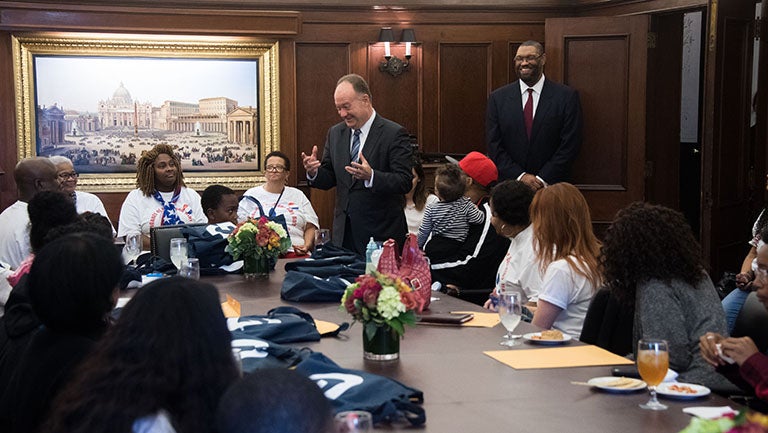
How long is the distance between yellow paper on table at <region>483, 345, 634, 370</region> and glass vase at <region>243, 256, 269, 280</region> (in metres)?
2.01

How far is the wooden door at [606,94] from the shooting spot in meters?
7.86

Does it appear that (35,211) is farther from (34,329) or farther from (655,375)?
(655,375)

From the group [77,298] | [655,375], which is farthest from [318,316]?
[655,375]

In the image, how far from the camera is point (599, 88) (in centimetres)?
797

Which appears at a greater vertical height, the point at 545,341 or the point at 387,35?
the point at 387,35

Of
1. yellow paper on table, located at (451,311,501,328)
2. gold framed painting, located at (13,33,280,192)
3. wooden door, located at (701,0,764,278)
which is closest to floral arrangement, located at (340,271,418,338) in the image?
yellow paper on table, located at (451,311,501,328)

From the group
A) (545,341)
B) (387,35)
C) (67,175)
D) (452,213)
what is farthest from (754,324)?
(387,35)

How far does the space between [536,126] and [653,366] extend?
5471mm

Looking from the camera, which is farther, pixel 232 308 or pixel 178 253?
pixel 178 253

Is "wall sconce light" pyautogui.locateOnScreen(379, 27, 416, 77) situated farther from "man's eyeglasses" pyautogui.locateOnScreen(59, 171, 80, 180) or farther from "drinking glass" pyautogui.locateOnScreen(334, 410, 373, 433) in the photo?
"drinking glass" pyautogui.locateOnScreen(334, 410, 373, 433)

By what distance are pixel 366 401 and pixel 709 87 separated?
5381 mm

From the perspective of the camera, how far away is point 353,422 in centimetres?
173

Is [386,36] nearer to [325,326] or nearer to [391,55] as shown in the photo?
[391,55]

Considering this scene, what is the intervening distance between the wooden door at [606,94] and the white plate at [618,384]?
5451 mm
